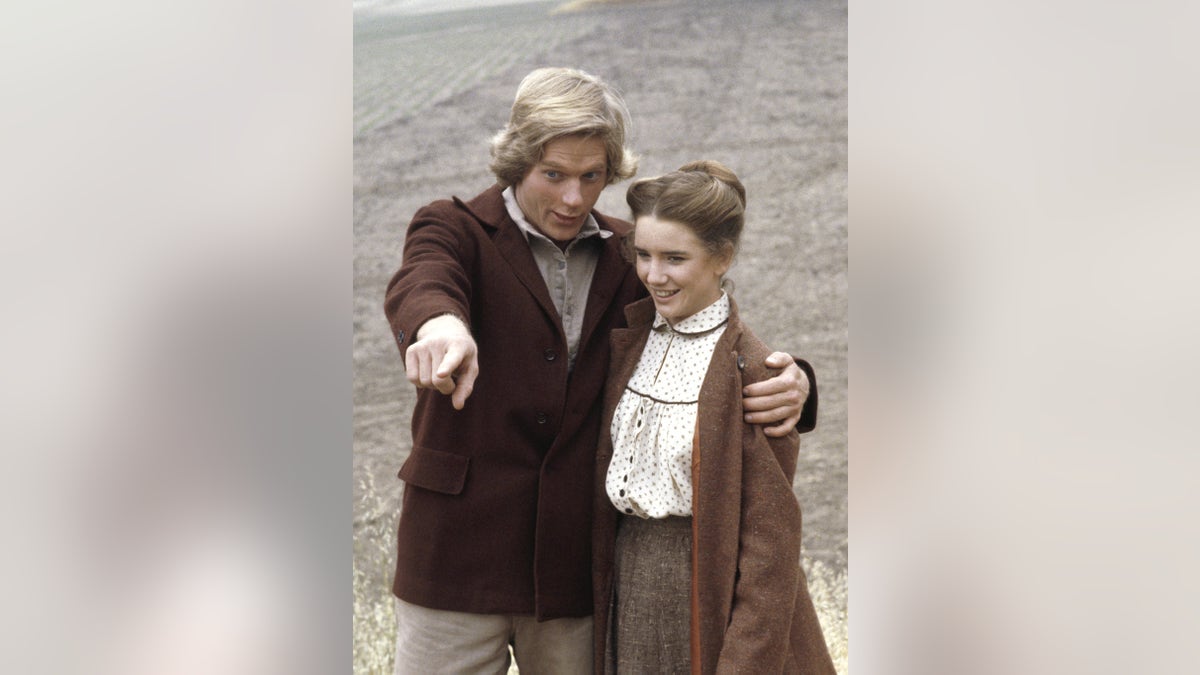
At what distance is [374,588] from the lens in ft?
14.2

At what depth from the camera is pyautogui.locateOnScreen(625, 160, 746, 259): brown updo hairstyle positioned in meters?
2.10

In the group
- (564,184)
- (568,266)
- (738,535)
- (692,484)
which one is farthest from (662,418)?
(564,184)

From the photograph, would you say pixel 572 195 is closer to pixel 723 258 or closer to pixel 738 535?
pixel 723 258

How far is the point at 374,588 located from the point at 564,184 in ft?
8.59

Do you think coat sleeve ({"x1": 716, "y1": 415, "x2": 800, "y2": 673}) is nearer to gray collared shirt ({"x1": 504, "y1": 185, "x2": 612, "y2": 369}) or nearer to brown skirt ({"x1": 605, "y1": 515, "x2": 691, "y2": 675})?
brown skirt ({"x1": 605, "y1": 515, "x2": 691, "y2": 675})

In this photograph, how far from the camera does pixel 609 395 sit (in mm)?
2211

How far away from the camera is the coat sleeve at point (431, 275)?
1.95 meters

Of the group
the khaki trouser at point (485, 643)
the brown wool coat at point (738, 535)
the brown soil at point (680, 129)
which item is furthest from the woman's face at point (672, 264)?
the brown soil at point (680, 129)

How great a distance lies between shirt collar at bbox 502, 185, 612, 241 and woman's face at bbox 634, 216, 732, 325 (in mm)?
166

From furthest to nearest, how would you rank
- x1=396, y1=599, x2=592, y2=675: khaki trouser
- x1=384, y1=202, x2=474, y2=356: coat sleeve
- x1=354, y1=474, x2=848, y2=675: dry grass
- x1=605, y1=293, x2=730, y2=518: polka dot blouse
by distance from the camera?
x1=354, y1=474, x2=848, y2=675: dry grass → x1=396, y1=599, x2=592, y2=675: khaki trouser → x1=605, y1=293, x2=730, y2=518: polka dot blouse → x1=384, y1=202, x2=474, y2=356: coat sleeve

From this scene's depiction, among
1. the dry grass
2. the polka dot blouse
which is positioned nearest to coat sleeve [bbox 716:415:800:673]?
the polka dot blouse
